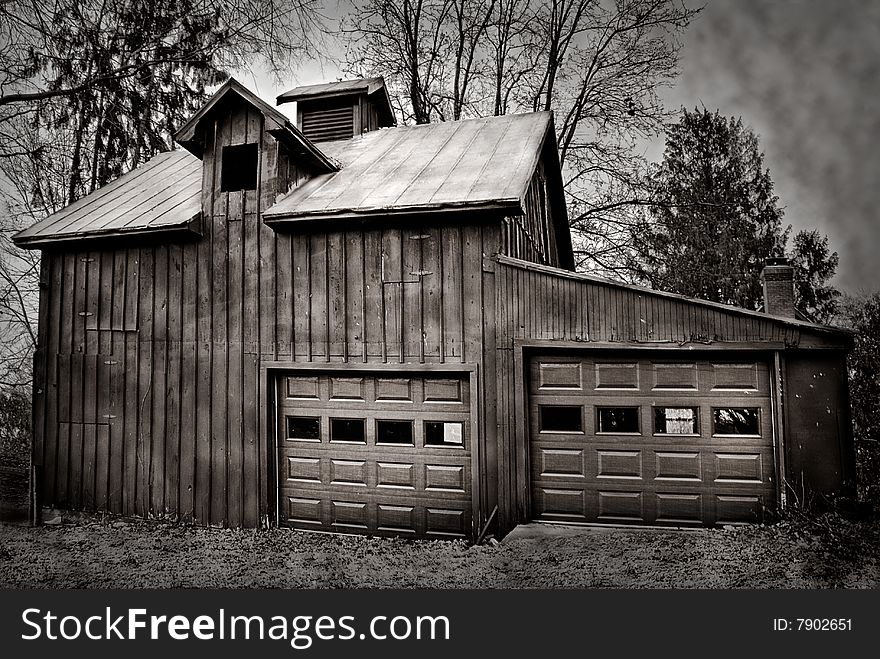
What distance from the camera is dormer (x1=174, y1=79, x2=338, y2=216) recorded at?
7559 millimetres

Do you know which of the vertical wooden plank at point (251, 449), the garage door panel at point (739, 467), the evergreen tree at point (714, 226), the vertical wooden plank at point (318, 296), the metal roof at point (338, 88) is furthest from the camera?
the evergreen tree at point (714, 226)

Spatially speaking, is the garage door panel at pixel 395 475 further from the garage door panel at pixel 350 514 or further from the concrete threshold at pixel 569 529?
the concrete threshold at pixel 569 529

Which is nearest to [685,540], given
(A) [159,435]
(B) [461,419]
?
A: (B) [461,419]

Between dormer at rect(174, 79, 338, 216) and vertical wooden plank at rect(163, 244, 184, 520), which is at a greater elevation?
dormer at rect(174, 79, 338, 216)

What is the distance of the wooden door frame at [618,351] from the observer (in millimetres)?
5922

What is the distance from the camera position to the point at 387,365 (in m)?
6.96

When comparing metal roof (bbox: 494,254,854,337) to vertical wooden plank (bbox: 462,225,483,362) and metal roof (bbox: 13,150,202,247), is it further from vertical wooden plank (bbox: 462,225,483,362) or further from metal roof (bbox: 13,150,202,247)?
metal roof (bbox: 13,150,202,247)

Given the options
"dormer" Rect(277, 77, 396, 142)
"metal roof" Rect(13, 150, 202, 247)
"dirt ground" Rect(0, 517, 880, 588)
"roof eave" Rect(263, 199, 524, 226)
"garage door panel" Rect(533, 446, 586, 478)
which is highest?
"dormer" Rect(277, 77, 396, 142)

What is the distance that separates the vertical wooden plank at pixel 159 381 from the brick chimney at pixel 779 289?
8215 mm

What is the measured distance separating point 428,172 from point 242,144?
2768 mm

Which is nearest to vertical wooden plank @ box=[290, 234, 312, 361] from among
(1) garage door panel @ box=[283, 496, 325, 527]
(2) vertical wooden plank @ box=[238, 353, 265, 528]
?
(2) vertical wooden plank @ box=[238, 353, 265, 528]

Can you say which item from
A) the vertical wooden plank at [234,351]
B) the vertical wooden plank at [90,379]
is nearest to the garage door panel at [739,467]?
Result: the vertical wooden plank at [234,351]

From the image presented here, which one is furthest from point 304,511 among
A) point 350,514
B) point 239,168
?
point 239,168

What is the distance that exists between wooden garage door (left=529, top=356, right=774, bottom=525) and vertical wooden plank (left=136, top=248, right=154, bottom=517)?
559 centimetres
